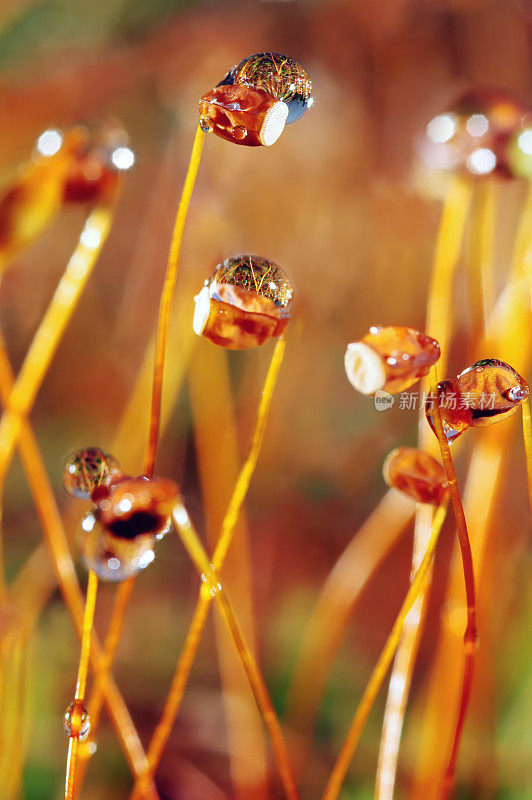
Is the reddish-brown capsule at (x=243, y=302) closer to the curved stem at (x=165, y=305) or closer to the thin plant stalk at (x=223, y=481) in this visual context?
the curved stem at (x=165, y=305)

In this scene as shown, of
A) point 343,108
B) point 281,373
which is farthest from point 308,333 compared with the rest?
point 343,108

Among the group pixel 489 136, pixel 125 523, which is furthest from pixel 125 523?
pixel 489 136

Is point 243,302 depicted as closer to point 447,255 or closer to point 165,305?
point 165,305

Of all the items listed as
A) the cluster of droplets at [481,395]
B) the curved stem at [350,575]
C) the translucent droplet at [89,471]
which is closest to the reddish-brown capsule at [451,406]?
the cluster of droplets at [481,395]

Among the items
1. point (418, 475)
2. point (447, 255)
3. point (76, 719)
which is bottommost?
point (76, 719)

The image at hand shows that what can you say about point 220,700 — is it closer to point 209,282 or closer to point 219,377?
point 219,377
